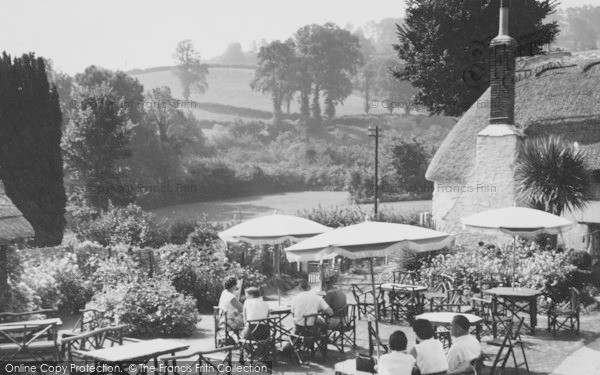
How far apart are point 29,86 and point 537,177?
25.8 metres

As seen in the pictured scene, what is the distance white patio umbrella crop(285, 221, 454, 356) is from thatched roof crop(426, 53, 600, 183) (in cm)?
1163

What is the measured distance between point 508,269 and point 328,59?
75554mm

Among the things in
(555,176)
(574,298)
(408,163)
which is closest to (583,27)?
(408,163)

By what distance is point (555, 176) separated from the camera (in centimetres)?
1877

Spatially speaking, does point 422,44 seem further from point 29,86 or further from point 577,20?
point 577,20

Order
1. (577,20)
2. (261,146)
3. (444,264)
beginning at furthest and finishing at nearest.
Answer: (577,20) → (261,146) → (444,264)

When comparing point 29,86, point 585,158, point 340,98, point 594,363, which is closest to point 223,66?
point 340,98

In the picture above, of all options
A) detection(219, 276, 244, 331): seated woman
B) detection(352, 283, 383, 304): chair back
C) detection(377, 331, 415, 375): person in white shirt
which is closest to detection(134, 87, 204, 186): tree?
detection(352, 283, 383, 304): chair back

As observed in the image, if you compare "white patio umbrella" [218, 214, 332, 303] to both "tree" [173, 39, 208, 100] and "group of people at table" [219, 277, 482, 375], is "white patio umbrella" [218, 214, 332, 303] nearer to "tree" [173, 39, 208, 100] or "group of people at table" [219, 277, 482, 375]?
"group of people at table" [219, 277, 482, 375]

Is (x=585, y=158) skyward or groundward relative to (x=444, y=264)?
skyward

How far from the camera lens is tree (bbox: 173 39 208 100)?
10294cm

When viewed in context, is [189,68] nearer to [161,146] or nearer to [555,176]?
[161,146]

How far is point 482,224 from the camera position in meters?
14.4

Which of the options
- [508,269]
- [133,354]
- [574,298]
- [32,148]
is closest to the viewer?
[133,354]
